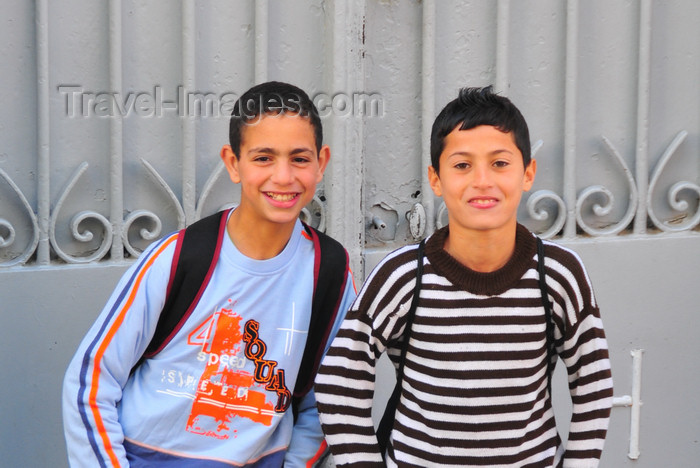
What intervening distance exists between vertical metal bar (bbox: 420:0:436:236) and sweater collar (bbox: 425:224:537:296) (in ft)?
4.09

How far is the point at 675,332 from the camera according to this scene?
3.68 meters

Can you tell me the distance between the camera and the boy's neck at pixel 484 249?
217 cm

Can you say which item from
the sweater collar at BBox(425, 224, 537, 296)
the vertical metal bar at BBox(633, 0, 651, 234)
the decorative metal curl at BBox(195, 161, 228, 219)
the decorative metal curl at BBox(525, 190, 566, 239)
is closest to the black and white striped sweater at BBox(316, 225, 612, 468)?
the sweater collar at BBox(425, 224, 537, 296)

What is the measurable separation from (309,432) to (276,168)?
27.4 inches

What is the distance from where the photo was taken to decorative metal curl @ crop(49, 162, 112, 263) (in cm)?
295

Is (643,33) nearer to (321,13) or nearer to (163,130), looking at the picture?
(321,13)

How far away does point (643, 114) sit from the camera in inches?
→ 141

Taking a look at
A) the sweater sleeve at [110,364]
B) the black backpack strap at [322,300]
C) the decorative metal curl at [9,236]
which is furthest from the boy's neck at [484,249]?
the decorative metal curl at [9,236]

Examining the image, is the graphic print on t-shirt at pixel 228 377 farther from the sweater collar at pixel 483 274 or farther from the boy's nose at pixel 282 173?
the sweater collar at pixel 483 274

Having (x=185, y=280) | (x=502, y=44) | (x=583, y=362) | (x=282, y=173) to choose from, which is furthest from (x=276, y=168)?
(x=502, y=44)

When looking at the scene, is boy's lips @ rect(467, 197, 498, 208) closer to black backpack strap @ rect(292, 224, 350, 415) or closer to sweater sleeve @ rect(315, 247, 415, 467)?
sweater sleeve @ rect(315, 247, 415, 467)

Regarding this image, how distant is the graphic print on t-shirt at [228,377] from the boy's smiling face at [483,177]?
591mm

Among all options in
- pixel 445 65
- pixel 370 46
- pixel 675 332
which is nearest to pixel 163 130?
pixel 370 46

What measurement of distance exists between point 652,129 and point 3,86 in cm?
241
